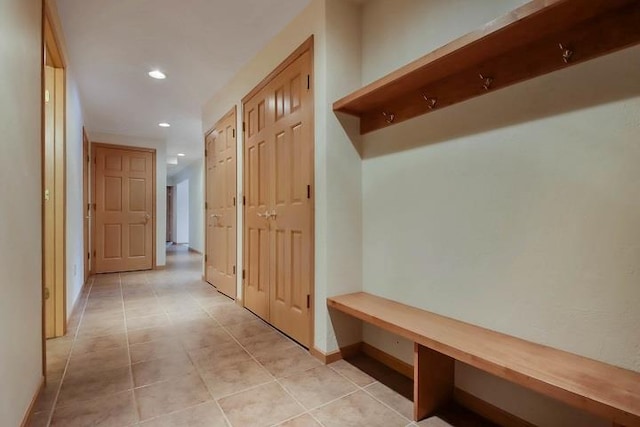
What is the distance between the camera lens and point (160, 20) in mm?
2367

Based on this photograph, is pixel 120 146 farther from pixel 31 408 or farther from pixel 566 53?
pixel 566 53

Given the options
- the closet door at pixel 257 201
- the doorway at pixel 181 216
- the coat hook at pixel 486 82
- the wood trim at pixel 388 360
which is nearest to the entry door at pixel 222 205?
the closet door at pixel 257 201

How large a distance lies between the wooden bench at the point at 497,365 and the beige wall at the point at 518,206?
0.25 ft

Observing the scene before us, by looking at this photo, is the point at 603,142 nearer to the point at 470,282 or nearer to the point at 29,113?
the point at 470,282

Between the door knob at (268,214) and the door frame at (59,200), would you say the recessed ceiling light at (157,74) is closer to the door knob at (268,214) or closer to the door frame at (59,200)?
the door frame at (59,200)

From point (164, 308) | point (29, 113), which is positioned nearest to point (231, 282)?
point (164, 308)

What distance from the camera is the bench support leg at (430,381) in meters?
1.51

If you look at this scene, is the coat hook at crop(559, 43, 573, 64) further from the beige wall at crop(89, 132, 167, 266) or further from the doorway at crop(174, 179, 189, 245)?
the doorway at crop(174, 179, 189, 245)

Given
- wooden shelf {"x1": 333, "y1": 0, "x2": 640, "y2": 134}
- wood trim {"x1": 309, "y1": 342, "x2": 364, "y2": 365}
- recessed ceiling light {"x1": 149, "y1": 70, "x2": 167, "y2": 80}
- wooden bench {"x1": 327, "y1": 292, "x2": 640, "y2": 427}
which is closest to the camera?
wooden bench {"x1": 327, "y1": 292, "x2": 640, "y2": 427}

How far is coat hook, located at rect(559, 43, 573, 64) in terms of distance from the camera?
1.21 metres

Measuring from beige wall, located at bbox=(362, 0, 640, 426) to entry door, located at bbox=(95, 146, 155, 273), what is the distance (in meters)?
5.07

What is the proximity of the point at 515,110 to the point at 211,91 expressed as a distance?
3336mm

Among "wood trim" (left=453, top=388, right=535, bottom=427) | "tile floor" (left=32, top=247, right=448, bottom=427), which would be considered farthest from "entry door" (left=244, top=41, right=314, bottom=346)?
"wood trim" (left=453, top=388, right=535, bottom=427)

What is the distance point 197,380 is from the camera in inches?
73.6
